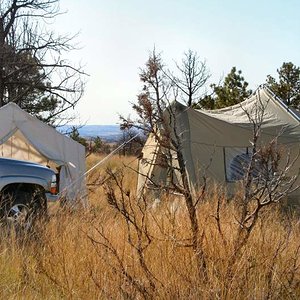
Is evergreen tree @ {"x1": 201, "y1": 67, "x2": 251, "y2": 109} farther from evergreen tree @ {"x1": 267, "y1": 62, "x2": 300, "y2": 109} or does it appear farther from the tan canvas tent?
the tan canvas tent

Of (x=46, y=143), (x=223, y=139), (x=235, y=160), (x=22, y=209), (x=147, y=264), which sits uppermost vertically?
(x=46, y=143)

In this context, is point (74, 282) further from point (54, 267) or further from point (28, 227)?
point (28, 227)

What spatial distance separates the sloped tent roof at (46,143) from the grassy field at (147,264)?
4614 mm

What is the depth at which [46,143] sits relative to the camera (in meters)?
10.3

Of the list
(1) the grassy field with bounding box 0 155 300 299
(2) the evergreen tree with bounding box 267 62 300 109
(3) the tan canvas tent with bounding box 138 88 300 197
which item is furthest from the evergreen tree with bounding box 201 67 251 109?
(1) the grassy field with bounding box 0 155 300 299

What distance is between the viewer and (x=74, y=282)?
166 inches

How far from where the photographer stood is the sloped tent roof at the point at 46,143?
9.79 meters

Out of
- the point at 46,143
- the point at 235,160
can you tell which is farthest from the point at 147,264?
the point at 235,160

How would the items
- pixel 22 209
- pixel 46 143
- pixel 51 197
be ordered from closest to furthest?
pixel 22 209 → pixel 51 197 → pixel 46 143

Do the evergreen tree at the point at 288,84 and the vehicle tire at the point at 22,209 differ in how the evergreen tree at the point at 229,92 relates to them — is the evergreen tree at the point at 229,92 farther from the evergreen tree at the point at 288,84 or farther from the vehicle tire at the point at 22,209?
the vehicle tire at the point at 22,209

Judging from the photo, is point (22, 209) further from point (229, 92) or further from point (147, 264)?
point (229, 92)

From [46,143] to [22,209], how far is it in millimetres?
3547

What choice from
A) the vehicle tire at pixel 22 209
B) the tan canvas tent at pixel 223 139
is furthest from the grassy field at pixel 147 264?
the tan canvas tent at pixel 223 139

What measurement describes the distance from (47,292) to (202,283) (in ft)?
4.08
